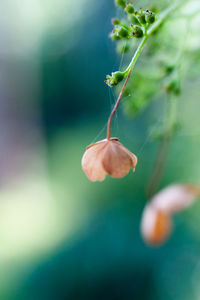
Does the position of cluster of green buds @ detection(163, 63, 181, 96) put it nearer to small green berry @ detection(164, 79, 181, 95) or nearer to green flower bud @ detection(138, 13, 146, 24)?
small green berry @ detection(164, 79, 181, 95)

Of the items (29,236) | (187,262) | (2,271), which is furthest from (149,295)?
(29,236)

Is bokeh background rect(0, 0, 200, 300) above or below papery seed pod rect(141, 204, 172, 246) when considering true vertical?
above

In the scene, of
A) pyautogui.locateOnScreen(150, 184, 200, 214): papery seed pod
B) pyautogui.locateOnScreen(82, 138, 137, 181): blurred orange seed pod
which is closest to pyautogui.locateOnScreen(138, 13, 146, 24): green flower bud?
pyautogui.locateOnScreen(82, 138, 137, 181): blurred orange seed pod

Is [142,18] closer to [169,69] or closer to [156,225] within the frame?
[169,69]

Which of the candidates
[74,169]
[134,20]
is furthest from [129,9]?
[74,169]

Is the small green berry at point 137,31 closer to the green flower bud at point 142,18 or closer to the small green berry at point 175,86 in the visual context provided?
the green flower bud at point 142,18

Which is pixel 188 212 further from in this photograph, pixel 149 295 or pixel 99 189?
pixel 99 189

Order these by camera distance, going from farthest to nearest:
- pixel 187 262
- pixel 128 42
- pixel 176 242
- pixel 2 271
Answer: pixel 2 271, pixel 176 242, pixel 187 262, pixel 128 42
